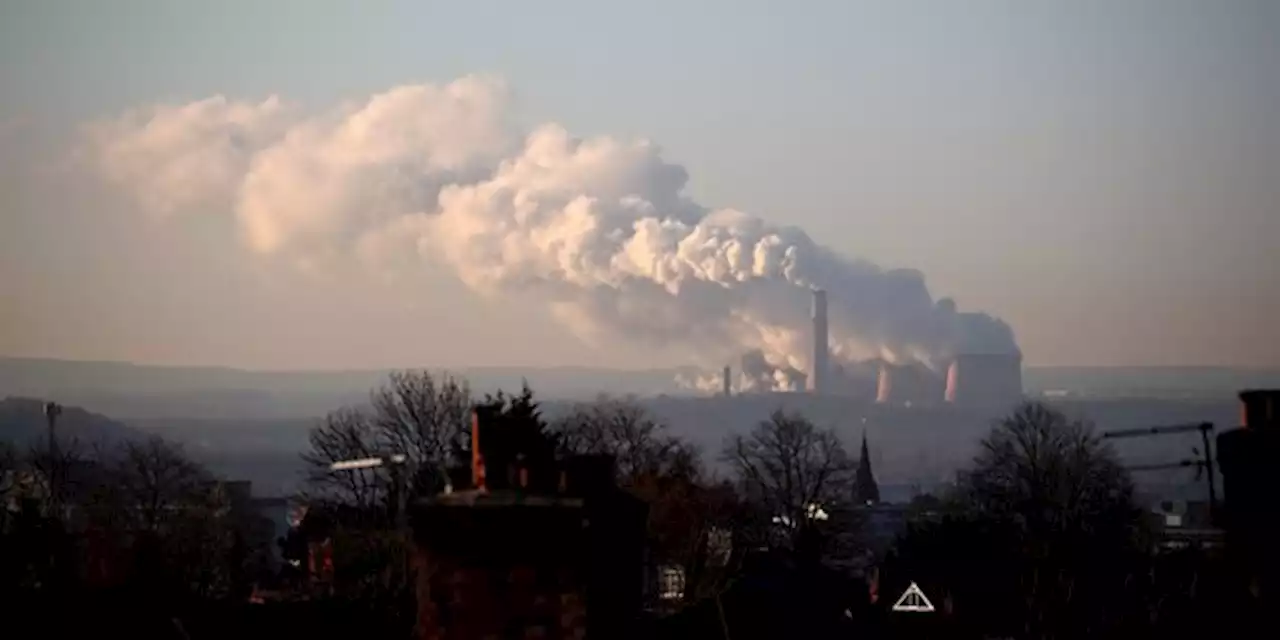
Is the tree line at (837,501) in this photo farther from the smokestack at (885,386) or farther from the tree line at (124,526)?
the smokestack at (885,386)

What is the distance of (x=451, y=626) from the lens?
27.1 ft

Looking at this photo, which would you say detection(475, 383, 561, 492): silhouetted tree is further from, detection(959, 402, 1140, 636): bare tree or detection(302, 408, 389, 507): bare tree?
detection(302, 408, 389, 507): bare tree

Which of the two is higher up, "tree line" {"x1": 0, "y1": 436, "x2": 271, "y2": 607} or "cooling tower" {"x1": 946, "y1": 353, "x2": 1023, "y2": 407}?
"cooling tower" {"x1": 946, "y1": 353, "x2": 1023, "y2": 407}

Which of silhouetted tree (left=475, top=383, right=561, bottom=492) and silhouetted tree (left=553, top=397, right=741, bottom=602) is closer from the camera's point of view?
silhouetted tree (left=475, top=383, right=561, bottom=492)

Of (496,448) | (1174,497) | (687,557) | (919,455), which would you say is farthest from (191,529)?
(919,455)

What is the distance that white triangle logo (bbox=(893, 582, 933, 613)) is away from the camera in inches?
1408

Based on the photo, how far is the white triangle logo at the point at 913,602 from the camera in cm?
3576

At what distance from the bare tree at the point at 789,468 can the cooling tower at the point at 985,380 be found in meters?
40.1

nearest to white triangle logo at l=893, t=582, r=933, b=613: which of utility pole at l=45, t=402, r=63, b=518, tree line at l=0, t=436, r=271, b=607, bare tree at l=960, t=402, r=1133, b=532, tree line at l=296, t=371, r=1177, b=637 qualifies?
tree line at l=296, t=371, r=1177, b=637

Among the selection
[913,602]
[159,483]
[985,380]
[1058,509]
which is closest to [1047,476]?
[1058,509]

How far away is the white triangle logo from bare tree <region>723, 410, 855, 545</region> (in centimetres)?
1289

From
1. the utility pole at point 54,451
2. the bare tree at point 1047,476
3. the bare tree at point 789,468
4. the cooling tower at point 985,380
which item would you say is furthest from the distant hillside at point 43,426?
the cooling tower at point 985,380

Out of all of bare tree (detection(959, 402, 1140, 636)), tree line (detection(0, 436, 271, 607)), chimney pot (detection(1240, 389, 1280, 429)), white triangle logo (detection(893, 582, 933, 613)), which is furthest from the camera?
white triangle logo (detection(893, 582, 933, 613))

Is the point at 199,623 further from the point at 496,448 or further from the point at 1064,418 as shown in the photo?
the point at 1064,418
